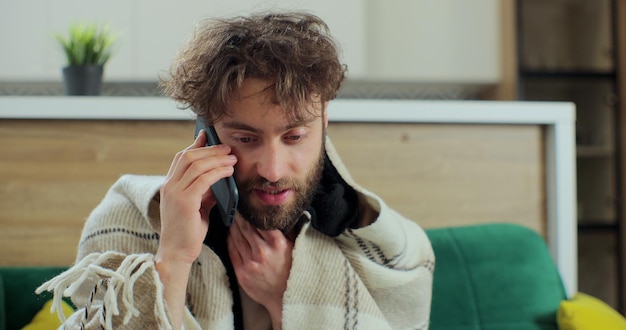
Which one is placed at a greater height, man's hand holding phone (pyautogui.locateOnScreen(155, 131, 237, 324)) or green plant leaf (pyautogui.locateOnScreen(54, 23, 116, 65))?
green plant leaf (pyautogui.locateOnScreen(54, 23, 116, 65))

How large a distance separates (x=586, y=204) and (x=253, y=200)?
227 centimetres

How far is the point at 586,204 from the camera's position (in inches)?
118

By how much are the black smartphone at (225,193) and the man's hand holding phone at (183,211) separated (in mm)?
16

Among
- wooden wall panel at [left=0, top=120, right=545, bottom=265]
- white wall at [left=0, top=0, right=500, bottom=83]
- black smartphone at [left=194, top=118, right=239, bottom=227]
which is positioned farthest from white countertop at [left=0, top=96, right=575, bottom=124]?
white wall at [left=0, top=0, right=500, bottom=83]

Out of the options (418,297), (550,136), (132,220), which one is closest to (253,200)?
(132,220)

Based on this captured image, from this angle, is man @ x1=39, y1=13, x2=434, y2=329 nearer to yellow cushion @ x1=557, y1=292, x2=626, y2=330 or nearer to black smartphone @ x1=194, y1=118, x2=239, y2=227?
black smartphone @ x1=194, y1=118, x2=239, y2=227

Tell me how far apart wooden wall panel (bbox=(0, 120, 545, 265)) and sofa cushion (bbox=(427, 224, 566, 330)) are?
20 cm

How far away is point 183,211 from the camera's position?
1.05m

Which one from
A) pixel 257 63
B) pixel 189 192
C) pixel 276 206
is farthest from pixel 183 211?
pixel 257 63

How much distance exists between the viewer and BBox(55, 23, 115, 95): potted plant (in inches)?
77.4

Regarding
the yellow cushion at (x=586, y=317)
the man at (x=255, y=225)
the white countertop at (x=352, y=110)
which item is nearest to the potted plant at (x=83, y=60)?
the white countertop at (x=352, y=110)

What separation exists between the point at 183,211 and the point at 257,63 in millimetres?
233

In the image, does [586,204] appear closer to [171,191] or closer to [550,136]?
[550,136]

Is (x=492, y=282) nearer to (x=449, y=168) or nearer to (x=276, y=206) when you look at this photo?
(x=449, y=168)
